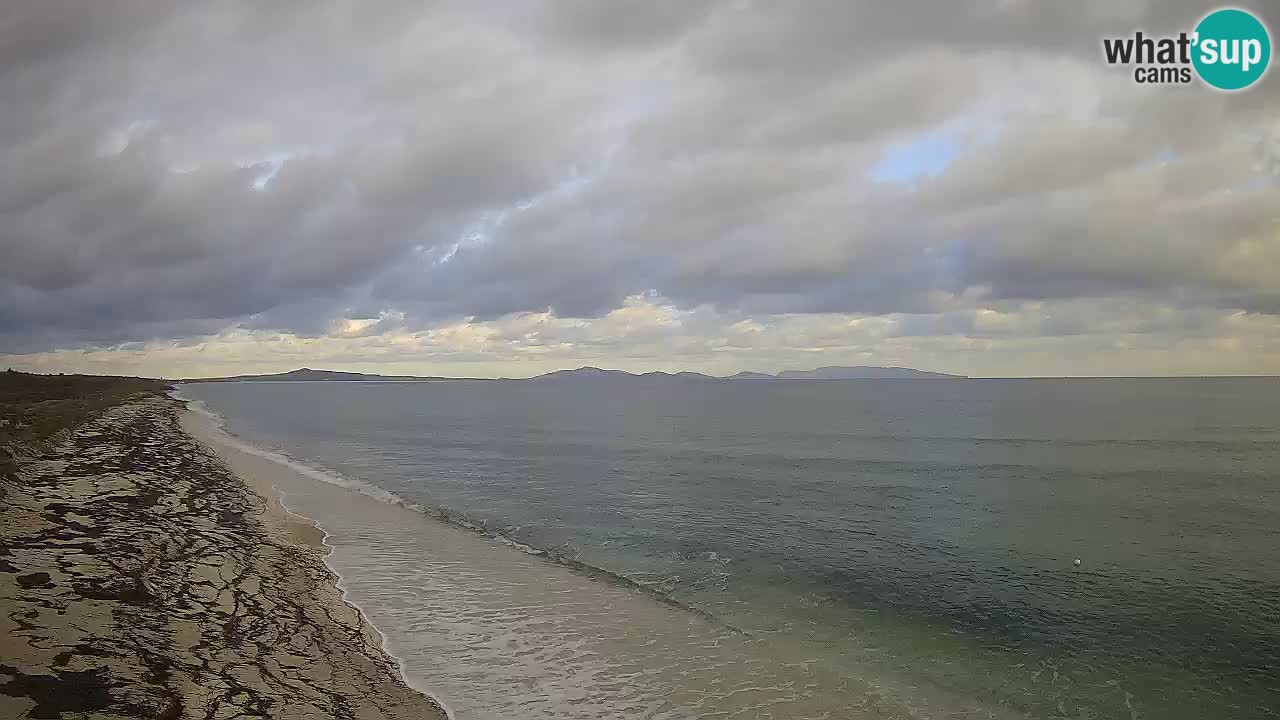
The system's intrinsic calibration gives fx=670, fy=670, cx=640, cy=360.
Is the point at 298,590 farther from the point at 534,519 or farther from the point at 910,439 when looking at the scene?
the point at 910,439

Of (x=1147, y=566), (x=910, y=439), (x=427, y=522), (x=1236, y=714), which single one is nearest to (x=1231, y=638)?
(x=1236, y=714)

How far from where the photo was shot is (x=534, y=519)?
109 feet

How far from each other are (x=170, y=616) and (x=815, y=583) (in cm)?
1869

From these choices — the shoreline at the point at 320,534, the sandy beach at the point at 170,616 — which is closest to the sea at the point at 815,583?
the shoreline at the point at 320,534

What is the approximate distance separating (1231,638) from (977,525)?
46.9 feet

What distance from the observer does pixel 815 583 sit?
76.5ft

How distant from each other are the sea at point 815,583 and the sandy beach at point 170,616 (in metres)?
1.47

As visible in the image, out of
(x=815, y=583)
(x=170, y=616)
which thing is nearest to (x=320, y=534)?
(x=170, y=616)

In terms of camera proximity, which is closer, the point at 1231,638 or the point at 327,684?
the point at 327,684

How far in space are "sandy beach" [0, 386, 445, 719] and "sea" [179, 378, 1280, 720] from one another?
1470 mm

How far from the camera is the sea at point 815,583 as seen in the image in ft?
49.1

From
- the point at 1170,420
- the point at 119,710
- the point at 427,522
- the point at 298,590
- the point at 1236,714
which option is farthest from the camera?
the point at 1170,420

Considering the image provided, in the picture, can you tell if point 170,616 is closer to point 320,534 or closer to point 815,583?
point 320,534

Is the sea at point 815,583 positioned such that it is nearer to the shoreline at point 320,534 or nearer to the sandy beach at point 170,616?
the shoreline at point 320,534
